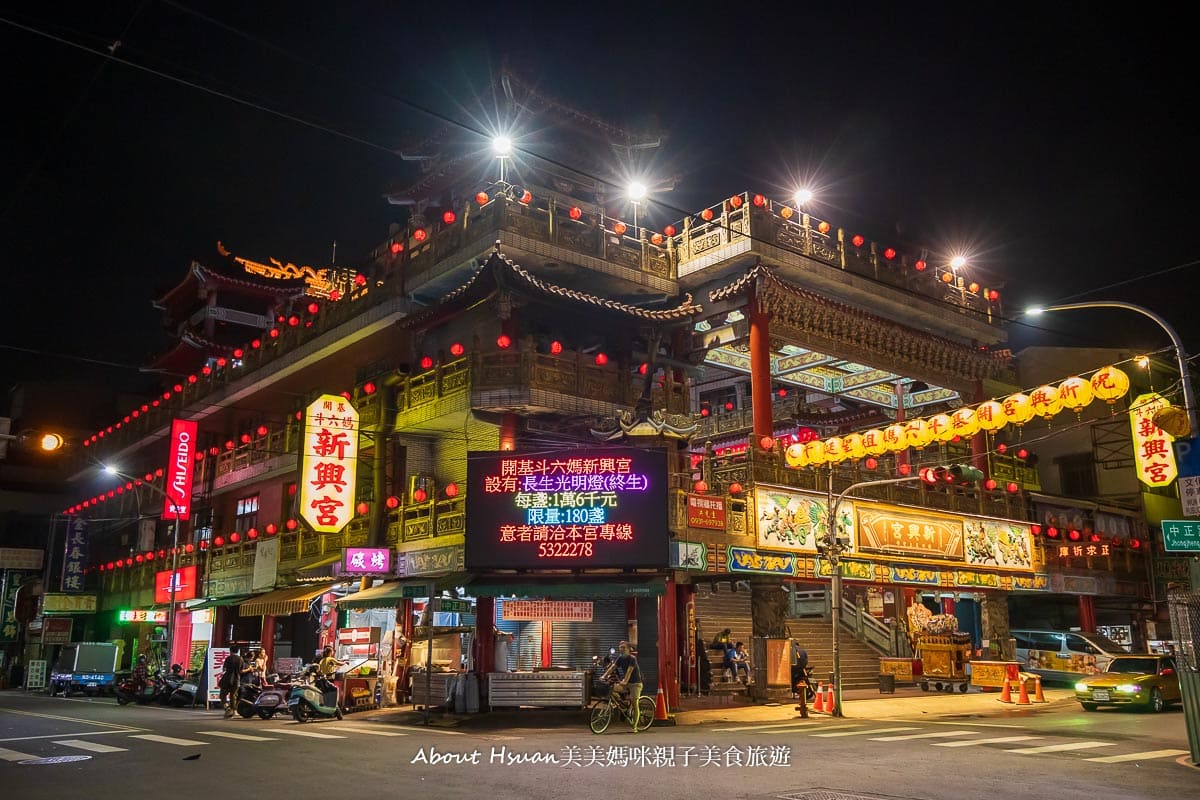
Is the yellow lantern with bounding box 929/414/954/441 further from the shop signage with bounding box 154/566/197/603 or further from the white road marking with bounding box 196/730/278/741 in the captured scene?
the shop signage with bounding box 154/566/197/603

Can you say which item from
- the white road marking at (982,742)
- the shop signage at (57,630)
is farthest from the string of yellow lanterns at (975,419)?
the shop signage at (57,630)

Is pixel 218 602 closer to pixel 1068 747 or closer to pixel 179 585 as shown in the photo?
pixel 179 585

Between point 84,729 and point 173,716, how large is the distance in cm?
556

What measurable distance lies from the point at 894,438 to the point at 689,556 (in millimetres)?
7056

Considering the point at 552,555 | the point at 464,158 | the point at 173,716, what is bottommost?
the point at 173,716

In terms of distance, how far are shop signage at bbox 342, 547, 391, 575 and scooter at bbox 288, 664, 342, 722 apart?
13.9ft

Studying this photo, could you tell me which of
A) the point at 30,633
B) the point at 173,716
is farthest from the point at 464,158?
the point at 30,633

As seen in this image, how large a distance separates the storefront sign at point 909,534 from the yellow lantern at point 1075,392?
797 centimetres

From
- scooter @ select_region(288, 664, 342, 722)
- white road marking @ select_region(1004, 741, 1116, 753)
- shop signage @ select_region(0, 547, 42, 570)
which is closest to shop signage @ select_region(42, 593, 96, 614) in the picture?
shop signage @ select_region(0, 547, 42, 570)

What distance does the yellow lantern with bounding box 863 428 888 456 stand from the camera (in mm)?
26359

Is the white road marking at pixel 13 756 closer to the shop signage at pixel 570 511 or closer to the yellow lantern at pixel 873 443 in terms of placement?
the shop signage at pixel 570 511

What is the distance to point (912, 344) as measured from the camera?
3375 cm

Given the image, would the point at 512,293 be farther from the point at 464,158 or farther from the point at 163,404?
the point at 163,404

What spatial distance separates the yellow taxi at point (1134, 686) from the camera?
74.6 ft
